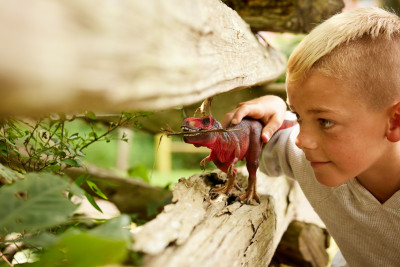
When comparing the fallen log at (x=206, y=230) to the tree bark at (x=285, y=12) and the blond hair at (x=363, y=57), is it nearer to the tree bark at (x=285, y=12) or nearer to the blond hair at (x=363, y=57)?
the blond hair at (x=363, y=57)

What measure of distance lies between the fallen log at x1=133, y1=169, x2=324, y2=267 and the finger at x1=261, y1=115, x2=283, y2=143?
0.77 feet

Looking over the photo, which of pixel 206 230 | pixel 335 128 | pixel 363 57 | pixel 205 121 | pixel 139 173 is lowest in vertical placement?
pixel 139 173

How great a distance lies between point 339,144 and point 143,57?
2.71ft

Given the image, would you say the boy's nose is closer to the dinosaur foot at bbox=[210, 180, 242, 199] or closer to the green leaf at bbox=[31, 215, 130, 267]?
the dinosaur foot at bbox=[210, 180, 242, 199]

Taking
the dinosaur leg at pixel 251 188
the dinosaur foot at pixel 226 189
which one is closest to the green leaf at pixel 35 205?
the dinosaur foot at pixel 226 189

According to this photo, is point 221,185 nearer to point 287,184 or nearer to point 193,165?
point 287,184

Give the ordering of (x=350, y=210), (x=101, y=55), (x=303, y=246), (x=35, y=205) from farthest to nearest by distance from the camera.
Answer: (x=303, y=246), (x=350, y=210), (x=35, y=205), (x=101, y=55)

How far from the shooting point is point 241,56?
1.08 m

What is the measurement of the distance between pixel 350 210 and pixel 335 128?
0.51m

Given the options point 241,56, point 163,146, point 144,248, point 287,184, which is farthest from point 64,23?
point 163,146

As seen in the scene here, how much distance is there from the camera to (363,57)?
3.52 ft

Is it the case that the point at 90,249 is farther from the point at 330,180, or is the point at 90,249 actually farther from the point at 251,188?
the point at 330,180

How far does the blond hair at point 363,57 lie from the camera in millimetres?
1070

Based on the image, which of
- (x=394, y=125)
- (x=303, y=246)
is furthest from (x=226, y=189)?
(x=303, y=246)
